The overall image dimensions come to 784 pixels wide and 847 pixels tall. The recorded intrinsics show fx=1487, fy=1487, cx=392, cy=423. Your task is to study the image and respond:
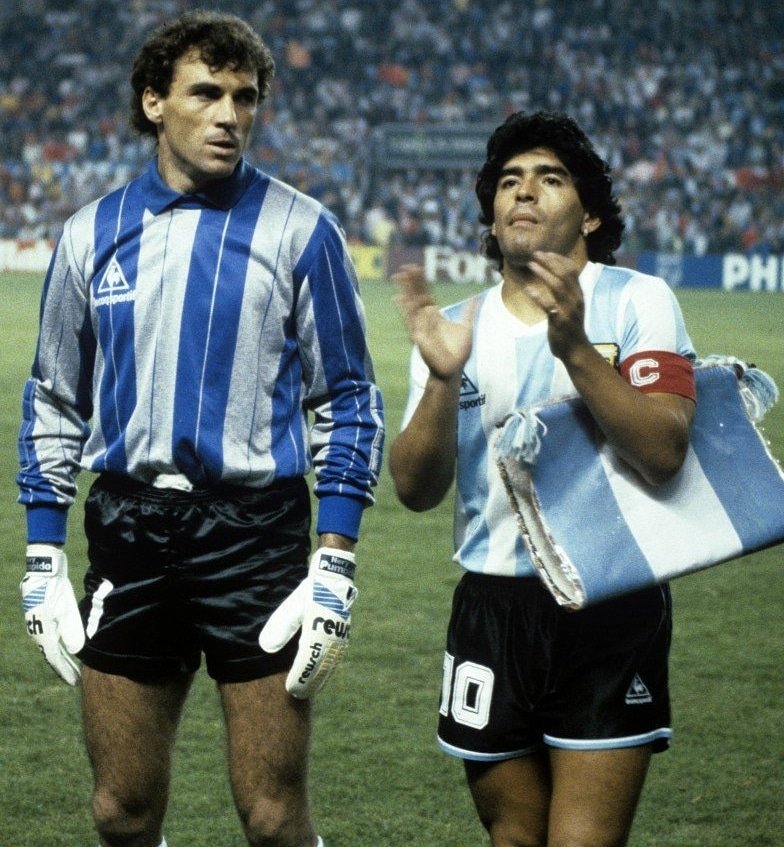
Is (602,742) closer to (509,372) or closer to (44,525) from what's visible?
(509,372)

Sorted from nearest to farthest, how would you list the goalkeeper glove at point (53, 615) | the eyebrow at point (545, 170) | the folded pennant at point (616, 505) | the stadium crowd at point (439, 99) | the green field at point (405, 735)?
the folded pennant at point (616, 505)
the eyebrow at point (545, 170)
the goalkeeper glove at point (53, 615)
the green field at point (405, 735)
the stadium crowd at point (439, 99)

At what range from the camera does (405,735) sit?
5.05 metres

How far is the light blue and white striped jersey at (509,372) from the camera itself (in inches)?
115

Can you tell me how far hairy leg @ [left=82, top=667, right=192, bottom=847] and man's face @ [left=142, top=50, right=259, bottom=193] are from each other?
112 cm

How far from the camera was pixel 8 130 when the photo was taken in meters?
34.8

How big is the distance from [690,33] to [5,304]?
21.9 meters

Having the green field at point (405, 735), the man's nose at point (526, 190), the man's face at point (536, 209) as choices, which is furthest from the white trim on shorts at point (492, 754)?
the green field at point (405, 735)

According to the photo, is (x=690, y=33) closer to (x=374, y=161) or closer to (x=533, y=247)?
(x=374, y=161)

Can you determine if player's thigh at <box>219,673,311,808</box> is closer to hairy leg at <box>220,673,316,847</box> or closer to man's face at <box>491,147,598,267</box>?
hairy leg at <box>220,673,316,847</box>

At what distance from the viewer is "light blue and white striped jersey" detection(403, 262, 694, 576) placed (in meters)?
2.92

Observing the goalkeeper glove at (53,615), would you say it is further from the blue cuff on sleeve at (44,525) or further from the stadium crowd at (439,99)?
the stadium crowd at (439,99)

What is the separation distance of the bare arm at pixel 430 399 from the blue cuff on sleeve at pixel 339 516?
23 centimetres

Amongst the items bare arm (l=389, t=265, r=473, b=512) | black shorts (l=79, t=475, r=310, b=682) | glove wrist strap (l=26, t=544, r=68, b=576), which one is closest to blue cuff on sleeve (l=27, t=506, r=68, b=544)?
glove wrist strap (l=26, t=544, r=68, b=576)

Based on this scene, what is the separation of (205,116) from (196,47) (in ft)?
0.53
